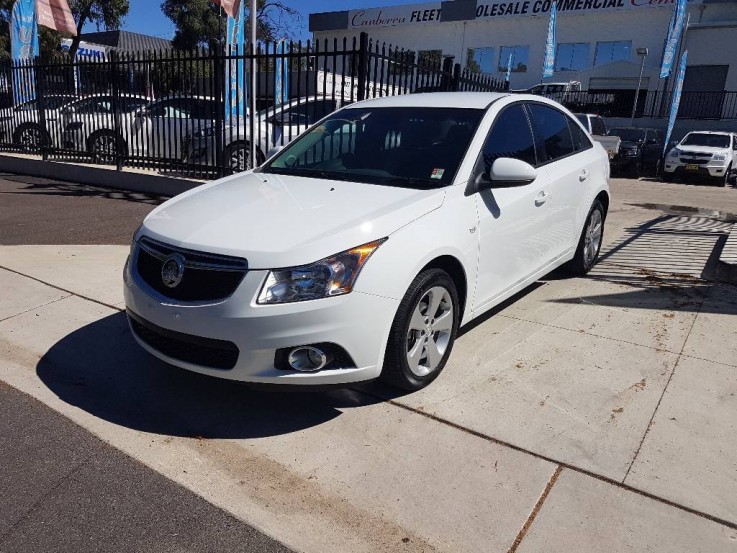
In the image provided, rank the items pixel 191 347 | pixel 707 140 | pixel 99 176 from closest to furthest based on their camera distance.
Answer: pixel 191 347 < pixel 99 176 < pixel 707 140

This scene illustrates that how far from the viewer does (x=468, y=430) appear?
10.3 feet

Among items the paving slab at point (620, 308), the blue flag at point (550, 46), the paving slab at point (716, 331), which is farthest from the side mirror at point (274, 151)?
the blue flag at point (550, 46)

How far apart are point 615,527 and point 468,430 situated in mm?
868

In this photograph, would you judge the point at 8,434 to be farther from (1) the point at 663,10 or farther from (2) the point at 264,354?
(1) the point at 663,10

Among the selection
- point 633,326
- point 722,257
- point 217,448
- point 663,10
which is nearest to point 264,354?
point 217,448

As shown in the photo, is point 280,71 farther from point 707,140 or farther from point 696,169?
point 707,140

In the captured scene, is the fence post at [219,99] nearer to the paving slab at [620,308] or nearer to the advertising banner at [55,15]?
the paving slab at [620,308]

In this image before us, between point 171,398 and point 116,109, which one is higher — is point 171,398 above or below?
below

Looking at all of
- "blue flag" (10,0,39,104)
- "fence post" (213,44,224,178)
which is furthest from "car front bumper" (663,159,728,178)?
"blue flag" (10,0,39,104)

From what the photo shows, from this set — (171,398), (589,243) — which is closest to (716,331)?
(589,243)

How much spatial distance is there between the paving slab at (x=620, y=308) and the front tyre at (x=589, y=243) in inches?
5.0

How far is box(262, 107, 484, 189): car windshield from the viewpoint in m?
3.81

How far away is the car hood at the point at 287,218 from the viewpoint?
2914mm

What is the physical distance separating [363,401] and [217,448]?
34.5 inches
